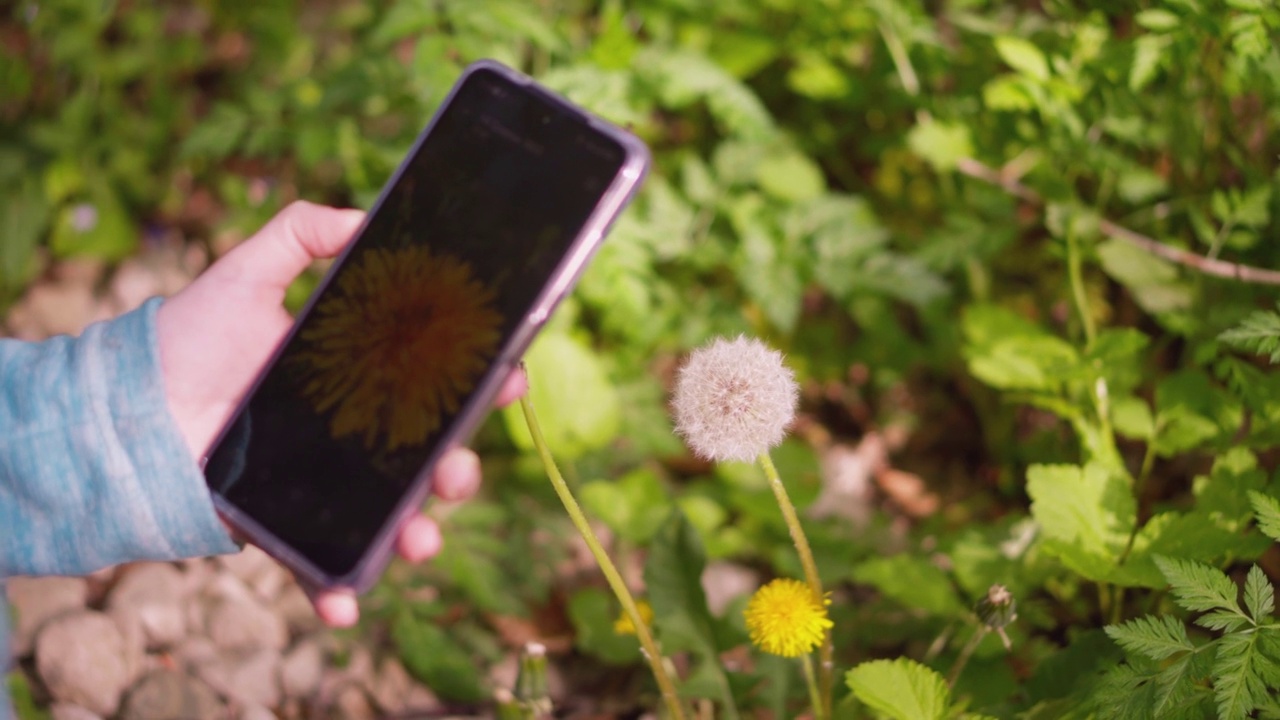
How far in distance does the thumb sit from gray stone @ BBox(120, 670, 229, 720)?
80cm

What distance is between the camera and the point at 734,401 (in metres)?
1.13

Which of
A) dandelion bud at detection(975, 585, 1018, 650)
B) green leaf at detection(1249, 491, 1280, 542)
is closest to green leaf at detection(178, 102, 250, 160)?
dandelion bud at detection(975, 585, 1018, 650)

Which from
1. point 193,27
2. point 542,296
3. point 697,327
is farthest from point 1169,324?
point 193,27

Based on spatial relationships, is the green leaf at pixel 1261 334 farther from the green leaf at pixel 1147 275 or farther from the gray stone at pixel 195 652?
the gray stone at pixel 195 652

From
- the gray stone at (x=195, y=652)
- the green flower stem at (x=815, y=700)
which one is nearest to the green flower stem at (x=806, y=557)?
the green flower stem at (x=815, y=700)

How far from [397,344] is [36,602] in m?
1.05

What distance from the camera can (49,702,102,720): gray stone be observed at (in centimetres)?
154

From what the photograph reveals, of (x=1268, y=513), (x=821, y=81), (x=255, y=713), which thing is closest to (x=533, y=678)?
(x=255, y=713)

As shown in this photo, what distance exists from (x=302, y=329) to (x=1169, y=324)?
1601 mm

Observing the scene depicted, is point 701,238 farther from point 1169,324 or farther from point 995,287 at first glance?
point 1169,324

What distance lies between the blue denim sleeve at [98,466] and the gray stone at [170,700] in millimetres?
352

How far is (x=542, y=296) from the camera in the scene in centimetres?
123

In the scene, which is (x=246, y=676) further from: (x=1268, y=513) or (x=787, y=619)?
(x=1268, y=513)

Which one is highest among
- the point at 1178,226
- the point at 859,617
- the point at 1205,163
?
the point at 1205,163
